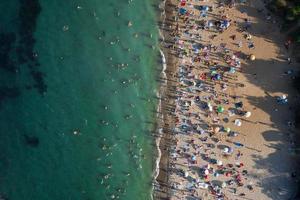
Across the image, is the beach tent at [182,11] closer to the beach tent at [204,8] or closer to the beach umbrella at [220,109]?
the beach tent at [204,8]

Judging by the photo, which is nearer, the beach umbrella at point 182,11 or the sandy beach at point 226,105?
the sandy beach at point 226,105

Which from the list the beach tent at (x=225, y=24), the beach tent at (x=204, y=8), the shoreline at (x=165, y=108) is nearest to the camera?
the beach tent at (x=225, y=24)

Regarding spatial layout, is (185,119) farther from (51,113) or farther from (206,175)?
(51,113)

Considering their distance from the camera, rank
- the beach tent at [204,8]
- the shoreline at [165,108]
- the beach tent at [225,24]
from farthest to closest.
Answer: the shoreline at [165,108] < the beach tent at [204,8] < the beach tent at [225,24]

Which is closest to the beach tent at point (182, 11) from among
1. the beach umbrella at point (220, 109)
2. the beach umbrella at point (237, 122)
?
the beach umbrella at point (220, 109)

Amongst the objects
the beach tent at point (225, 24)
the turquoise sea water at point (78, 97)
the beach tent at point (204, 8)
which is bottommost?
the turquoise sea water at point (78, 97)

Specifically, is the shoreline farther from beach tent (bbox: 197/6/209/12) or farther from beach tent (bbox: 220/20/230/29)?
beach tent (bbox: 220/20/230/29)

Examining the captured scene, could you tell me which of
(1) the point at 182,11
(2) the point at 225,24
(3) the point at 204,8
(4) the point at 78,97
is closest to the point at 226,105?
(2) the point at 225,24
